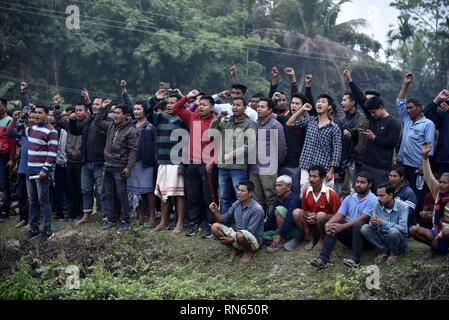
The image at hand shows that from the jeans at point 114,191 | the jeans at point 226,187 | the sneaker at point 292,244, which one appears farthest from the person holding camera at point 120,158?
the sneaker at point 292,244

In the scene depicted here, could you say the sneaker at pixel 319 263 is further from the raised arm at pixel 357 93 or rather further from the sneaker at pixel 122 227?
the sneaker at pixel 122 227

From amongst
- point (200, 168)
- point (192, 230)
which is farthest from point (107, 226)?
point (200, 168)

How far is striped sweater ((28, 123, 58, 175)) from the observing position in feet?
38.2

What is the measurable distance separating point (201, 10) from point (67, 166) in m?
25.0

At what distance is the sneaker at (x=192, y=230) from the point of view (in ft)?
36.1

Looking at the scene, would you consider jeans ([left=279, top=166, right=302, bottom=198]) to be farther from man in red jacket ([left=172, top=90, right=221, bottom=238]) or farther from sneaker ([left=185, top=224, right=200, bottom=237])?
sneaker ([left=185, top=224, right=200, bottom=237])

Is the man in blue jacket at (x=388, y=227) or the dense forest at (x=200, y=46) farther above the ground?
the dense forest at (x=200, y=46)

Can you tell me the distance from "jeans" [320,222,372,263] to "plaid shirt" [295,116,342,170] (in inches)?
45.4

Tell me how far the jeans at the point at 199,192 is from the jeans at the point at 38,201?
2.37 m

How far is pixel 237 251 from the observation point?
9.95m

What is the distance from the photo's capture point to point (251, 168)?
412 inches

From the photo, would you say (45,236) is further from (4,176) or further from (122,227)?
(4,176)

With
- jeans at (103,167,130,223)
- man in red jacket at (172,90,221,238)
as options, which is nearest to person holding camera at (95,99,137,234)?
jeans at (103,167,130,223)

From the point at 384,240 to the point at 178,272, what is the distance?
2.97 metres
